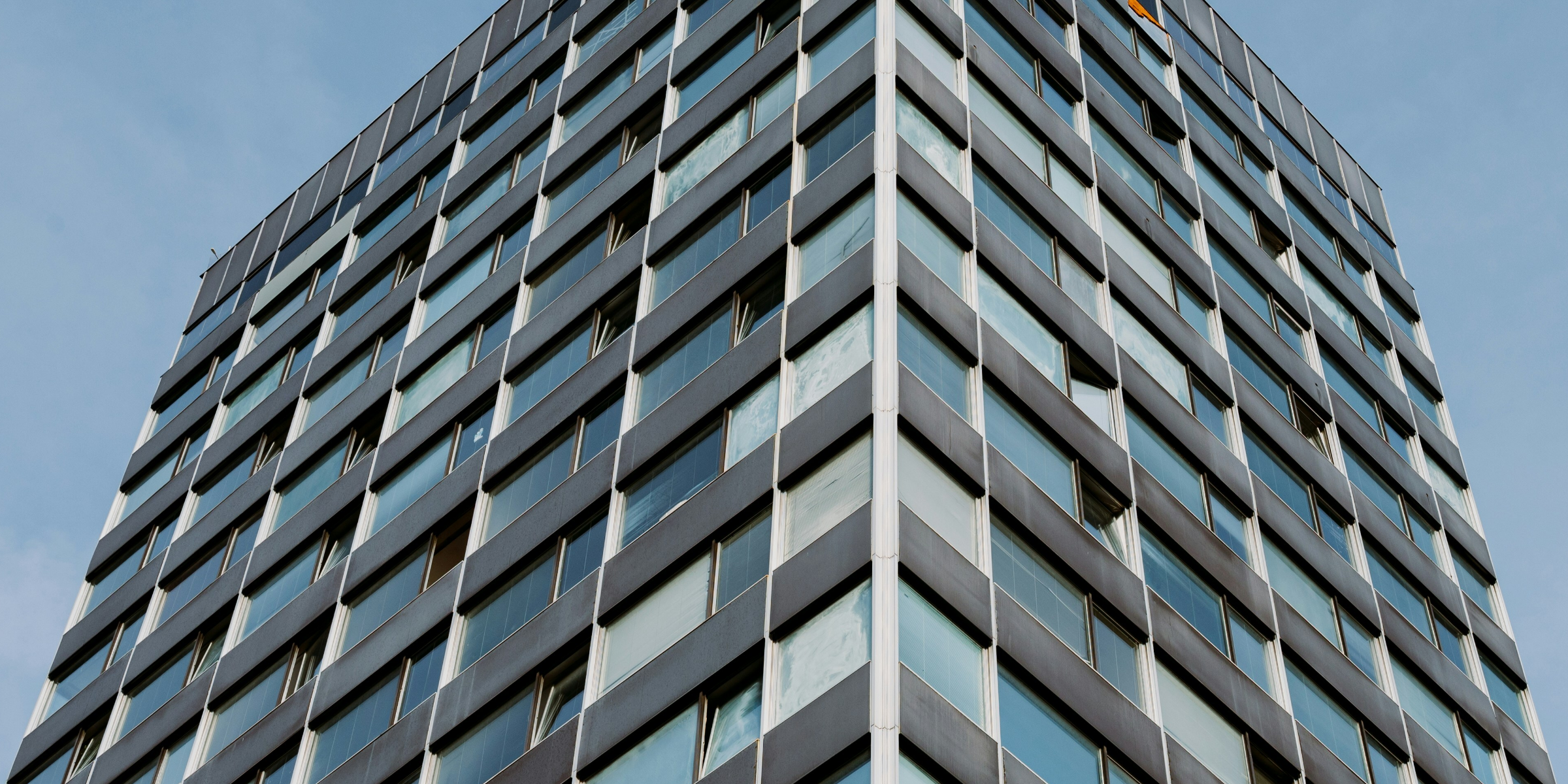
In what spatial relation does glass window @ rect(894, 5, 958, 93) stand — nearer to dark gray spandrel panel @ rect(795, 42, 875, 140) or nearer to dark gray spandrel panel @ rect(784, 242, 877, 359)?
dark gray spandrel panel @ rect(795, 42, 875, 140)

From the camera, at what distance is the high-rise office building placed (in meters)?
31.5

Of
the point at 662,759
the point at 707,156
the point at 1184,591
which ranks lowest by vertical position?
the point at 662,759

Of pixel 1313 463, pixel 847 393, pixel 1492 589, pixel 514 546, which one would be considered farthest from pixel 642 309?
pixel 1492 589

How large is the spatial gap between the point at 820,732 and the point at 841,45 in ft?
64.8

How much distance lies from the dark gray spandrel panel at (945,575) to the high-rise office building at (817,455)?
0.28 feet

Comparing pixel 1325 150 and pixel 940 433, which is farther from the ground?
pixel 1325 150

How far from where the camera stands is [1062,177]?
44.8 metres

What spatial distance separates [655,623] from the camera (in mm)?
33219

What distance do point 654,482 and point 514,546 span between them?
162 inches

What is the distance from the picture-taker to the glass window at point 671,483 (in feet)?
115

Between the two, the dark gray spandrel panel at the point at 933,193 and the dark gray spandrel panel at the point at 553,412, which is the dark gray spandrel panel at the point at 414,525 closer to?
the dark gray spandrel panel at the point at 553,412

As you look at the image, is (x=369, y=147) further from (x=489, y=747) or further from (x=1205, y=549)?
(x=1205, y=549)

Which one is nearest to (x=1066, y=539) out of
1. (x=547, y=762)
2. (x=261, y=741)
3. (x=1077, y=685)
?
(x=1077, y=685)

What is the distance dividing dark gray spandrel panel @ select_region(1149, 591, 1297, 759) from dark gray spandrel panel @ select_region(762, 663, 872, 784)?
28.8 feet
